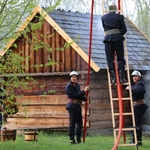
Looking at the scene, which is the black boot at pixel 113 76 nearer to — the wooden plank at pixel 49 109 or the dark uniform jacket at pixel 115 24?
the dark uniform jacket at pixel 115 24

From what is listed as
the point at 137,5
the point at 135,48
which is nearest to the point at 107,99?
the point at 135,48

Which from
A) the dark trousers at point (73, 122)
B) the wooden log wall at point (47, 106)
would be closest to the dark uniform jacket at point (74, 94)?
the dark trousers at point (73, 122)

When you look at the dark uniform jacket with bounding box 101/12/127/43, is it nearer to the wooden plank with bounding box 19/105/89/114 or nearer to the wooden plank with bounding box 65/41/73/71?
the wooden plank with bounding box 65/41/73/71

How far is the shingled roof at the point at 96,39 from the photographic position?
20.1m

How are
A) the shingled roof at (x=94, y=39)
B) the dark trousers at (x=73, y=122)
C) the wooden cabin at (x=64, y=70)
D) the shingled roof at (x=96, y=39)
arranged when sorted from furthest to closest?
the shingled roof at (x=96, y=39) < the wooden cabin at (x=64, y=70) < the shingled roof at (x=94, y=39) < the dark trousers at (x=73, y=122)

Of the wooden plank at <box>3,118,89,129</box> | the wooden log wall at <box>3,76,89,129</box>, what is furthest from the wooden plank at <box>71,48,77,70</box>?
the wooden plank at <box>3,118,89,129</box>

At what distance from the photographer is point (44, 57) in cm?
2136

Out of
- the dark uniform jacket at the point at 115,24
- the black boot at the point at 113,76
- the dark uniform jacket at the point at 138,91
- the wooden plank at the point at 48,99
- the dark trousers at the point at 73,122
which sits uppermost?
the dark uniform jacket at the point at 115,24

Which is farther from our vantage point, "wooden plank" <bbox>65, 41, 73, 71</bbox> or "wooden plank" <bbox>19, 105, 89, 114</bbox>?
"wooden plank" <bbox>19, 105, 89, 114</bbox>

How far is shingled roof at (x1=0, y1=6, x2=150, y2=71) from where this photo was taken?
19.6 metres

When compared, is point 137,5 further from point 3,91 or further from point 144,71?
point 3,91

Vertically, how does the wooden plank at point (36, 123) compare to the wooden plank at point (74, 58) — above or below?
below

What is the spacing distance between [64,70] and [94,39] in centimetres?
174

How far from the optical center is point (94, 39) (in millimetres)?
21234
